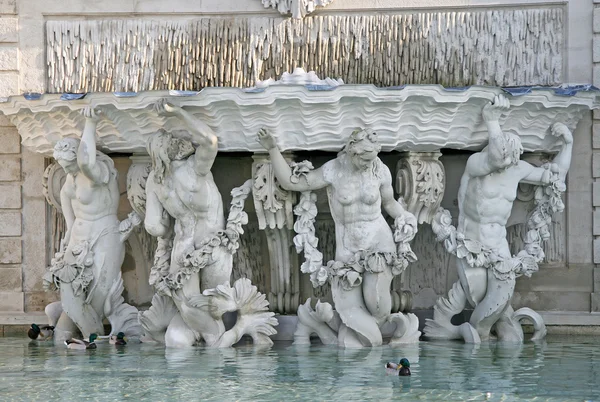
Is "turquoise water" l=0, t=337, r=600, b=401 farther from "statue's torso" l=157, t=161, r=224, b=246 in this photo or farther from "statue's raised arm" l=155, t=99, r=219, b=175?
"statue's raised arm" l=155, t=99, r=219, b=175

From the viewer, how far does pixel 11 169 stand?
13062 millimetres

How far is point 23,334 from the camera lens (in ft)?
42.0

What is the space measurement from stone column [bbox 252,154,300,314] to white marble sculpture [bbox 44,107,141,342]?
1.17 meters

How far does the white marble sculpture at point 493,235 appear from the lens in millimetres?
11633

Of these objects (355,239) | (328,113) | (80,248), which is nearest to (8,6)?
(80,248)

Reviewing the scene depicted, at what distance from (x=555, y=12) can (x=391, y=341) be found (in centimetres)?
348

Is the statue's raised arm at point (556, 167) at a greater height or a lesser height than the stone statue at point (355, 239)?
greater

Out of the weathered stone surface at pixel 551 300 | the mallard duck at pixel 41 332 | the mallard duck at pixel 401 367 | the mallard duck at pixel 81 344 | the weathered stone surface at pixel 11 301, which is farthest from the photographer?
the weathered stone surface at pixel 11 301

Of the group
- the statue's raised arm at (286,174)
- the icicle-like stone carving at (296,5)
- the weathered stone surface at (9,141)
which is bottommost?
the statue's raised arm at (286,174)

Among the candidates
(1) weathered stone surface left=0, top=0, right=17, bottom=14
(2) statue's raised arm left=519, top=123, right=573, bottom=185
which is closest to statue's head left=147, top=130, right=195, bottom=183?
(1) weathered stone surface left=0, top=0, right=17, bottom=14

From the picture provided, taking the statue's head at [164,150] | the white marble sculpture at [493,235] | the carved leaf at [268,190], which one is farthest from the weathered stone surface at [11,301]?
the white marble sculpture at [493,235]

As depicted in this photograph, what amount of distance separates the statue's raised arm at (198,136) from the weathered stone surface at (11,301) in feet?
8.54

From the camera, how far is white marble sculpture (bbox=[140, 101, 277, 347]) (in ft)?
37.2

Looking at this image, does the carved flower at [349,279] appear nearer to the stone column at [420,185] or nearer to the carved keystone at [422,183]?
the stone column at [420,185]
